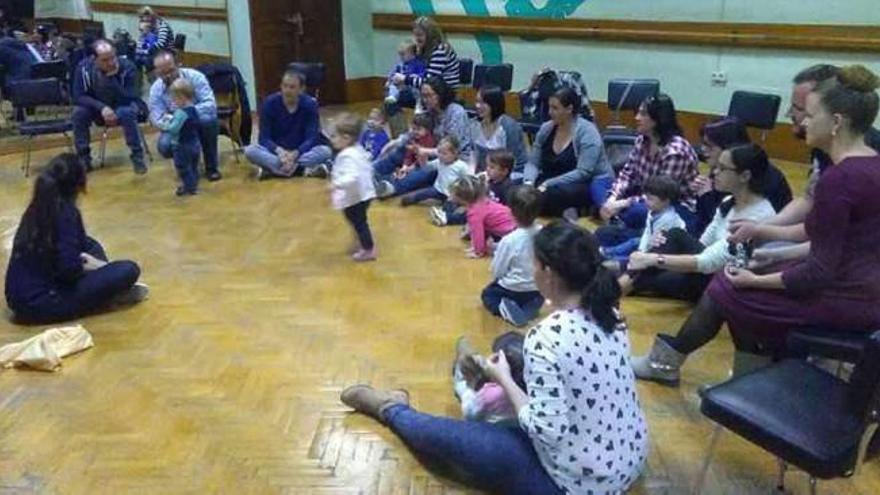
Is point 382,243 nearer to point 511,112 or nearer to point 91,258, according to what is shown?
point 91,258

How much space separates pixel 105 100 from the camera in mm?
7023

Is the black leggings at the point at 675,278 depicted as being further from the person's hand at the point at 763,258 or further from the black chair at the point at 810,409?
the black chair at the point at 810,409

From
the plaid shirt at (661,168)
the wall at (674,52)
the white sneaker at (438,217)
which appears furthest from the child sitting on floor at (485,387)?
the wall at (674,52)

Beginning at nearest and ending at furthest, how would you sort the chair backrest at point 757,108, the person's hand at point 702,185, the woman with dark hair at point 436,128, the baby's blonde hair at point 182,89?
the person's hand at point 702,185, the chair backrest at point 757,108, the woman with dark hair at point 436,128, the baby's blonde hair at point 182,89

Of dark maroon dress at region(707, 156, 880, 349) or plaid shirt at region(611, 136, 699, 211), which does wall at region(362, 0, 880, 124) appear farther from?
dark maroon dress at region(707, 156, 880, 349)

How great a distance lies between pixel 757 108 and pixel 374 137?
3.04 meters

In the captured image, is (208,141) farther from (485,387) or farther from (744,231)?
(744,231)

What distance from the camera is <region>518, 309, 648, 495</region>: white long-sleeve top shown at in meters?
1.95

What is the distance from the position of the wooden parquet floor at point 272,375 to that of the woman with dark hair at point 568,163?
0.82 m

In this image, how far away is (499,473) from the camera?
224 centimetres

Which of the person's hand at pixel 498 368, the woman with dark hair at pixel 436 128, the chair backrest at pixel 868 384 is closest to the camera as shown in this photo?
the chair backrest at pixel 868 384

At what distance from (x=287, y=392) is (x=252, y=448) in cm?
41

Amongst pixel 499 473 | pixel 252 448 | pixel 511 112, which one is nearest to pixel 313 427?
pixel 252 448

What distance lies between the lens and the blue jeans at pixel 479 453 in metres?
2.17
